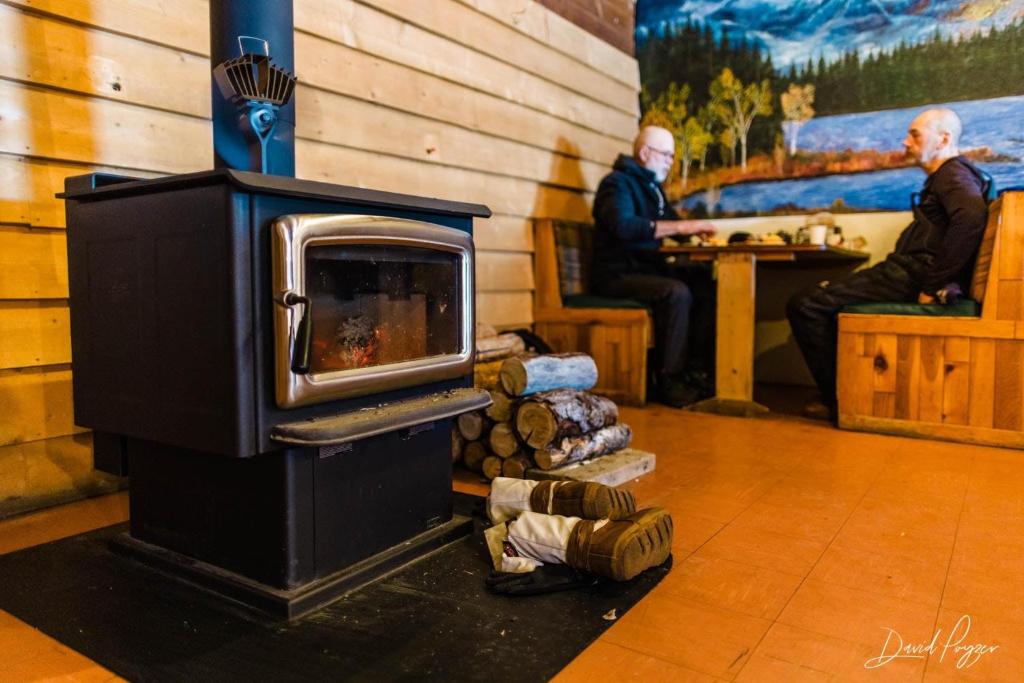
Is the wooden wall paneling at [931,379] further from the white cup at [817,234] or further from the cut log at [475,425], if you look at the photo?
the cut log at [475,425]

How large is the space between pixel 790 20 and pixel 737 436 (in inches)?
112

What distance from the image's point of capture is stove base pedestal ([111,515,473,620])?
4.74ft

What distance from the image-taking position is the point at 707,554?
1.77m

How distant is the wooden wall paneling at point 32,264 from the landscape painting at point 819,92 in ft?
12.4

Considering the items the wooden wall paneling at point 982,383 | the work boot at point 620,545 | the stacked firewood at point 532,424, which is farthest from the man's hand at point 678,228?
the work boot at point 620,545

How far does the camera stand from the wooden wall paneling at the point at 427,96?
8.95 feet

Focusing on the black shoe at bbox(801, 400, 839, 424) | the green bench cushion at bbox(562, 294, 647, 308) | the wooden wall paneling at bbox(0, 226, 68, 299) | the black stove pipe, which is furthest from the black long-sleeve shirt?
the wooden wall paneling at bbox(0, 226, 68, 299)

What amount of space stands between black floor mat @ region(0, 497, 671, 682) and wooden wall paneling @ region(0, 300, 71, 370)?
56cm

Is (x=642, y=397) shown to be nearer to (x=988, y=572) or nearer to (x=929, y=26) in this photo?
(x=988, y=572)

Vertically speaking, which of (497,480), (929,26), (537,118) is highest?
(929,26)

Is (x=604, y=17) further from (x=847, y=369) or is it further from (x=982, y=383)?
(x=982, y=383)

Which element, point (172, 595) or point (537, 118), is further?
point (537, 118)

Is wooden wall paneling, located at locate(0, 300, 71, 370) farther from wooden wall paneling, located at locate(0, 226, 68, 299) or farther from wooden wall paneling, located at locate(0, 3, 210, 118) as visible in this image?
wooden wall paneling, located at locate(0, 3, 210, 118)

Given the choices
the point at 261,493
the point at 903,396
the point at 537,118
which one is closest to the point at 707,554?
the point at 261,493
